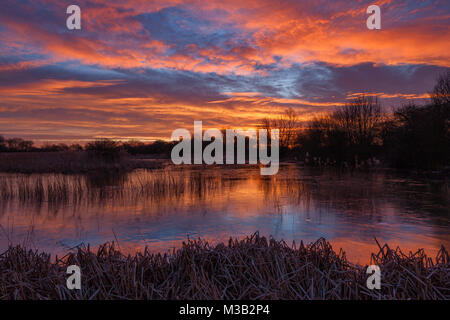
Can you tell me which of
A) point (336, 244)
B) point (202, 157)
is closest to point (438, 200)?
point (336, 244)

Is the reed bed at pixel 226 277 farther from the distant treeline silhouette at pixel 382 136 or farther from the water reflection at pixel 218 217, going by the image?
the distant treeline silhouette at pixel 382 136

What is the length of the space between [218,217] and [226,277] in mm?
5389

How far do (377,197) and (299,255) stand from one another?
363 inches

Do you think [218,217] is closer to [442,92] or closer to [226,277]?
[226,277]

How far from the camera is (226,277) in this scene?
299 cm

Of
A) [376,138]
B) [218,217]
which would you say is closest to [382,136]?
[376,138]

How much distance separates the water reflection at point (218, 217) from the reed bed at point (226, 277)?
6.45 ft

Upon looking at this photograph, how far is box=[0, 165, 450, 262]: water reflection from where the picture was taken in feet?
20.5

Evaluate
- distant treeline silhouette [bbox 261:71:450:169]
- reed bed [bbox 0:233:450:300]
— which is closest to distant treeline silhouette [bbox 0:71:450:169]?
distant treeline silhouette [bbox 261:71:450:169]

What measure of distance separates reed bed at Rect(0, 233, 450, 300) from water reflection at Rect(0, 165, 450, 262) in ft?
6.45

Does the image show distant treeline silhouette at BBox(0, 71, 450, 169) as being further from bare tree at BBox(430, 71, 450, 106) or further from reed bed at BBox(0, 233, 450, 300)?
reed bed at BBox(0, 233, 450, 300)

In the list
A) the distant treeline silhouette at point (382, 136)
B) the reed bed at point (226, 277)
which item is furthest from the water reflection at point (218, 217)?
the distant treeline silhouette at point (382, 136)

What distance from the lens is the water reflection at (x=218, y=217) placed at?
6.26 m
